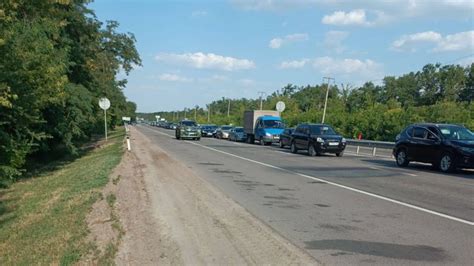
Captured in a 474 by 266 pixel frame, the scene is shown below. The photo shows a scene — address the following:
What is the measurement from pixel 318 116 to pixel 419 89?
42812 mm

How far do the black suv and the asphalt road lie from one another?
811mm

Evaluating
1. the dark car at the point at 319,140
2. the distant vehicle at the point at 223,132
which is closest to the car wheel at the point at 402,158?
the dark car at the point at 319,140

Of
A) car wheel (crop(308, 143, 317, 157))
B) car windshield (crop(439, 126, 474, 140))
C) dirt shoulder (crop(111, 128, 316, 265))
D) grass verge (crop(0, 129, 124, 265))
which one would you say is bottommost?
grass verge (crop(0, 129, 124, 265))

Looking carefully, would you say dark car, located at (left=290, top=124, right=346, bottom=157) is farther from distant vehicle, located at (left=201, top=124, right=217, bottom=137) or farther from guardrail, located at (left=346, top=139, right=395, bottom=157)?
distant vehicle, located at (left=201, top=124, right=217, bottom=137)

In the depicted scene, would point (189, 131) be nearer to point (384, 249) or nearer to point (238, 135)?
point (238, 135)

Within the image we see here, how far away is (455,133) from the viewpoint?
18922mm

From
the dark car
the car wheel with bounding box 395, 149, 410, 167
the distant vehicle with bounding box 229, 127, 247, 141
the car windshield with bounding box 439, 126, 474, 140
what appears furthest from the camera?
the distant vehicle with bounding box 229, 127, 247, 141

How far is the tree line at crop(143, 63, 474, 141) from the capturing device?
135 feet

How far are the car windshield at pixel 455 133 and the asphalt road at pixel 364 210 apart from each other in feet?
5.96

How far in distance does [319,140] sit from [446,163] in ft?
29.1

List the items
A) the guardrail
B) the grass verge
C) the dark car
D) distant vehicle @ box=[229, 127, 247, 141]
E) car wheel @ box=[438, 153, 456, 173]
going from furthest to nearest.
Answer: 1. distant vehicle @ box=[229, 127, 247, 141]
2. the guardrail
3. the dark car
4. car wheel @ box=[438, 153, 456, 173]
5. the grass verge

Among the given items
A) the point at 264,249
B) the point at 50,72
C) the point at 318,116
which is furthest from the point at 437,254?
the point at 318,116

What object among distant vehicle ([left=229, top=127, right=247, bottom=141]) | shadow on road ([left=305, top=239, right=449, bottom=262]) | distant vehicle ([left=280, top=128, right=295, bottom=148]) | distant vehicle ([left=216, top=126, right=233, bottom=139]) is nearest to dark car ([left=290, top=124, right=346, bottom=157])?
distant vehicle ([left=280, top=128, right=295, bottom=148])

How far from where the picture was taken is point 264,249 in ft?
23.2
